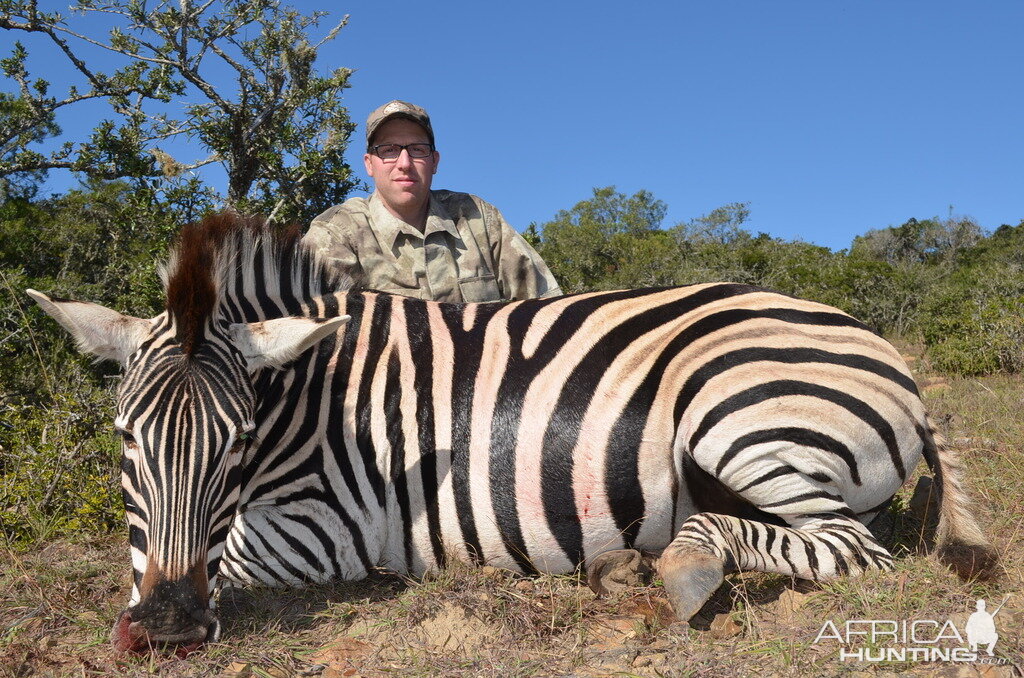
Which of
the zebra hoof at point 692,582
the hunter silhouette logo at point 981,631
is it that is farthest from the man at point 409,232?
the hunter silhouette logo at point 981,631

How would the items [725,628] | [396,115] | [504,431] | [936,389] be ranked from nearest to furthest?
[725,628] → [504,431] → [396,115] → [936,389]

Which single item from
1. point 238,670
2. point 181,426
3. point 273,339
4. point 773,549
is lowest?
point 238,670

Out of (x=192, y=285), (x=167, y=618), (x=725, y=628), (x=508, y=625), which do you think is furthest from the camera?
(x=508, y=625)

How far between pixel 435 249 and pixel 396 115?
0.95 metres

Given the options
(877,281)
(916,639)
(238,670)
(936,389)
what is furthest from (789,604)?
(877,281)

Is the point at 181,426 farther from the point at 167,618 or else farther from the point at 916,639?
the point at 916,639

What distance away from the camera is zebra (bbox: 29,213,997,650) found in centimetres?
271

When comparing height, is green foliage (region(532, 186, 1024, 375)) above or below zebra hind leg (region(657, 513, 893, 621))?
above

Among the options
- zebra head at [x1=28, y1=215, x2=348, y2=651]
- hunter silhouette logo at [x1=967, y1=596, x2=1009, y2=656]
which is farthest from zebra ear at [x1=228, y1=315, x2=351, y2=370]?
hunter silhouette logo at [x1=967, y1=596, x2=1009, y2=656]

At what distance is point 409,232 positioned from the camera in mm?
5273

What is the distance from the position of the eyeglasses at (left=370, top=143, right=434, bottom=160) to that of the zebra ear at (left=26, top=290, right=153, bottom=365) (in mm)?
2681

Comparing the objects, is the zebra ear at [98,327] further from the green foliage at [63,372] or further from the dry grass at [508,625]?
the green foliage at [63,372]

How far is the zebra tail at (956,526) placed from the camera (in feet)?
9.39

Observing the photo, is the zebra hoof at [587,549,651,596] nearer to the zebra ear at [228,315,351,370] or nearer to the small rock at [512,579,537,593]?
the small rock at [512,579,537,593]
